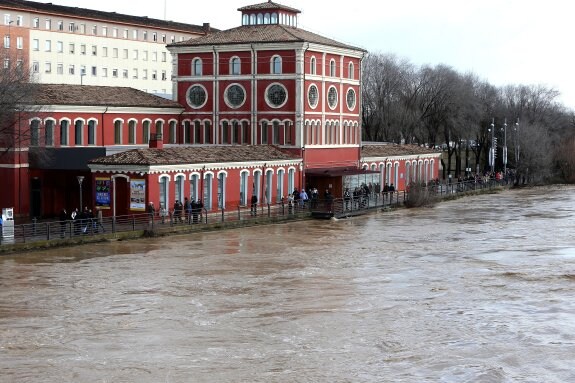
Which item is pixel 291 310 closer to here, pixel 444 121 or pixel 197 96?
pixel 197 96

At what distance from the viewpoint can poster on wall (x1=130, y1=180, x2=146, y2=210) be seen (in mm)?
49281

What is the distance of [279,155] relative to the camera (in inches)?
2394

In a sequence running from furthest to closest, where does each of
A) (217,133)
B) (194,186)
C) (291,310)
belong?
Answer: (217,133) → (194,186) → (291,310)

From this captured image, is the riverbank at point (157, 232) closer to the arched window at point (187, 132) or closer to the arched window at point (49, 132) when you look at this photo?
the arched window at point (49, 132)

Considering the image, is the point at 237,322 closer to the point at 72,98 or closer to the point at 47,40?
the point at 72,98

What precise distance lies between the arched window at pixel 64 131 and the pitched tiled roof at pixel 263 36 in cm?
1314

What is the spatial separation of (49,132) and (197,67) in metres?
14.7

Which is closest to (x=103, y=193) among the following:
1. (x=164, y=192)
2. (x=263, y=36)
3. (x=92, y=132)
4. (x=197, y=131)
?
(x=164, y=192)

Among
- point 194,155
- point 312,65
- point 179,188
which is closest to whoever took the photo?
point 179,188

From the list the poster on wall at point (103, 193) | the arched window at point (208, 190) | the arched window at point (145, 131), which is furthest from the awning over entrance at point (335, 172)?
the poster on wall at point (103, 193)

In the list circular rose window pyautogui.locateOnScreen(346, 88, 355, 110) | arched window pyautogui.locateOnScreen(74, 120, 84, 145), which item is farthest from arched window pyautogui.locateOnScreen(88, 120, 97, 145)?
circular rose window pyautogui.locateOnScreen(346, 88, 355, 110)

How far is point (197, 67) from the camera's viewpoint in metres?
66.8

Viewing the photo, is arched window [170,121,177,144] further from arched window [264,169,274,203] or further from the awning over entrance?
arched window [264,169,274,203]

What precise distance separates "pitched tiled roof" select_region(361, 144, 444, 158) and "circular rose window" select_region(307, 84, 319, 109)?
8.08 m
